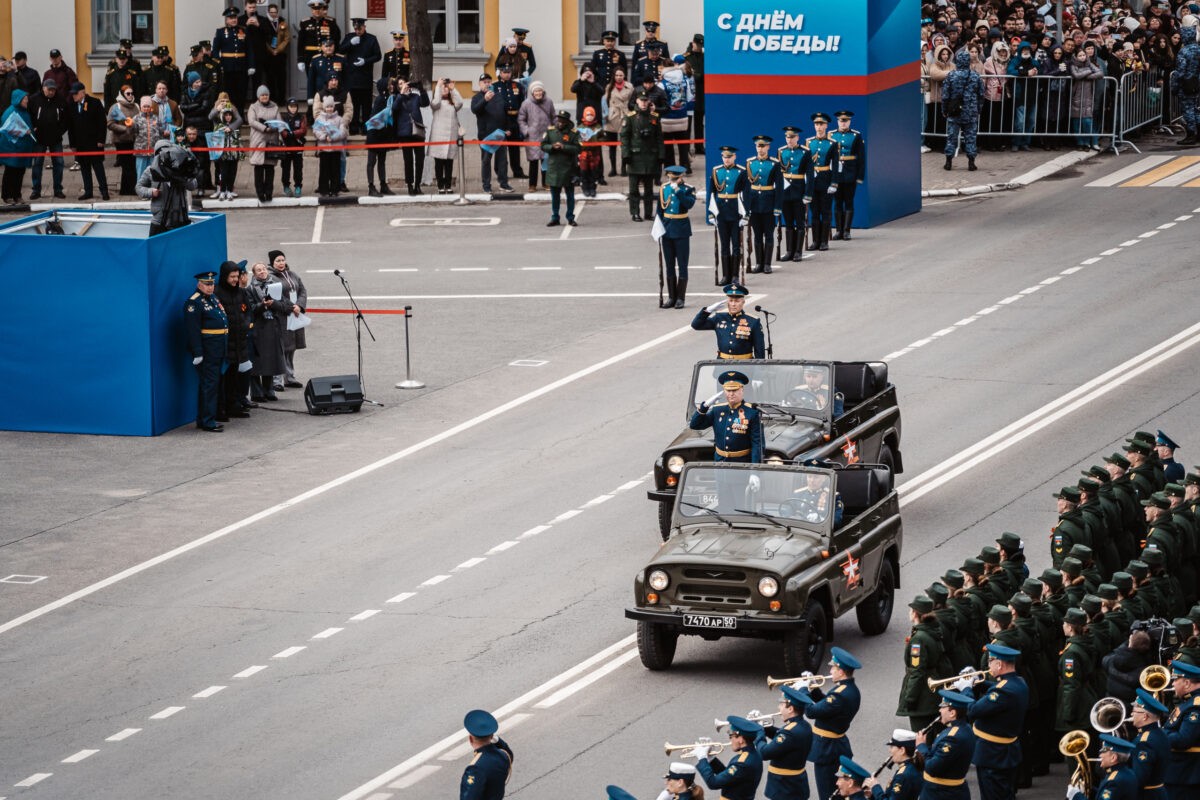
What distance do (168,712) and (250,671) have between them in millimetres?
1002

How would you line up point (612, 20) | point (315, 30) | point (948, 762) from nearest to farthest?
point (948, 762) < point (315, 30) < point (612, 20)

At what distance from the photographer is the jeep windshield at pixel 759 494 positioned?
17.6 metres

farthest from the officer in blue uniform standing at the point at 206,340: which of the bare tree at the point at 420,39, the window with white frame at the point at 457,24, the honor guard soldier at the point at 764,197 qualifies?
the window with white frame at the point at 457,24

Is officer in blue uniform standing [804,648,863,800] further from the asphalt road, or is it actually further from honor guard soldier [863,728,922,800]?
the asphalt road

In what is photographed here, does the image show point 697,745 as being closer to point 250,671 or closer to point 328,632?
point 250,671

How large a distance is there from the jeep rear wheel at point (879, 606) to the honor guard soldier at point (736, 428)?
2.06 m

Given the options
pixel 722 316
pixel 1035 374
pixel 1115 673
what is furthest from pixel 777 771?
pixel 1035 374

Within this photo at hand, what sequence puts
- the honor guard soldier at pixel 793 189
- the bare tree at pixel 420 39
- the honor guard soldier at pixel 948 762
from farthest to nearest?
the bare tree at pixel 420 39
the honor guard soldier at pixel 793 189
the honor guard soldier at pixel 948 762

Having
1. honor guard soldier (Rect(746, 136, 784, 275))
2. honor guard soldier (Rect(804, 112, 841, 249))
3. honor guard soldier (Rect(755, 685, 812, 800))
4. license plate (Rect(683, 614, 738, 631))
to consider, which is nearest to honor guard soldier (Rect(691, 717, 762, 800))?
honor guard soldier (Rect(755, 685, 812, 800))

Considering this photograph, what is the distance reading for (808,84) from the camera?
35.5 m

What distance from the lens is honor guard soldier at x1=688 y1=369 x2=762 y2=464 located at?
19.7m

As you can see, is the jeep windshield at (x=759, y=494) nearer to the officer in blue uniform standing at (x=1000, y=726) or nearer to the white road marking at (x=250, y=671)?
the officer in blue uniform standing at (x=1000, y=726)

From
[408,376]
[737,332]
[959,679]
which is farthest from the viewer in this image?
[408,376]

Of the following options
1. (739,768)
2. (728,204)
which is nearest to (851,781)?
(739,768)
